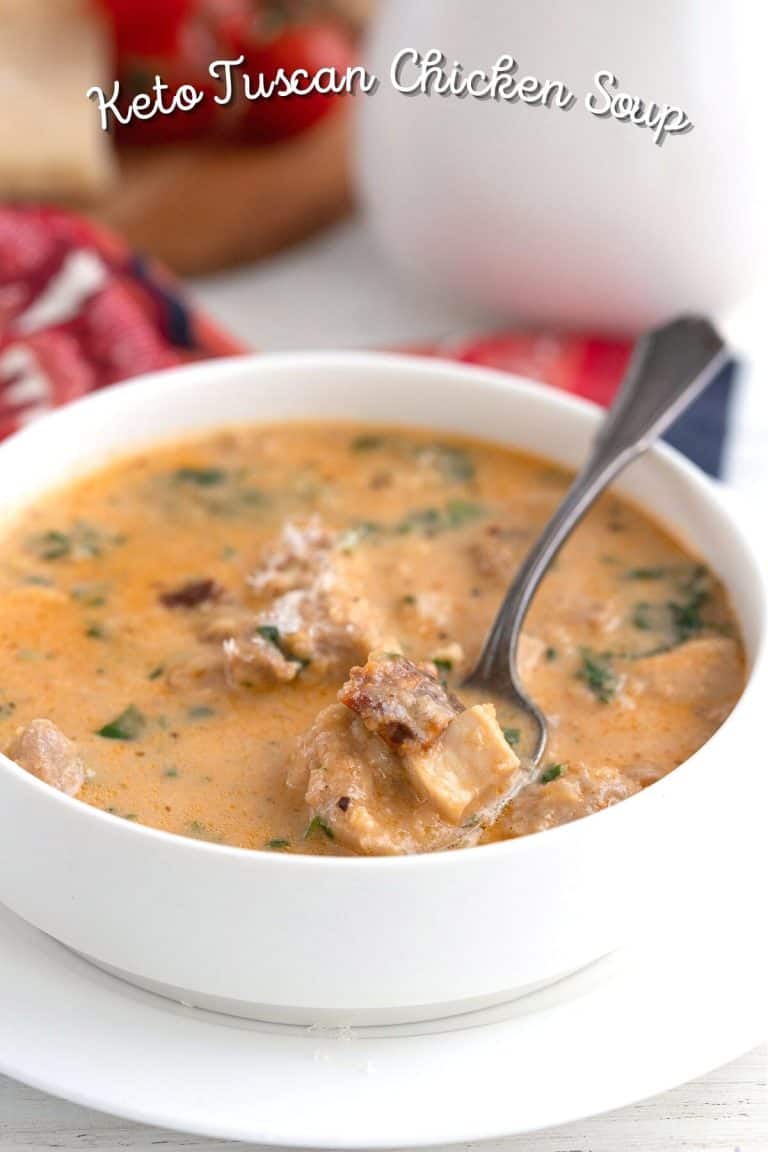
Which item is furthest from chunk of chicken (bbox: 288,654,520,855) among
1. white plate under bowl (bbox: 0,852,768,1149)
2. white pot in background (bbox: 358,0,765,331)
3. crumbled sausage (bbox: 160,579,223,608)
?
white pot in background (bbox: 358,0,765,331)

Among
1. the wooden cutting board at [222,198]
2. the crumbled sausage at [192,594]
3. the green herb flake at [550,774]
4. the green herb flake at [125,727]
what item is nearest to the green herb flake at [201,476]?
the crumbled sausage at [192,594]

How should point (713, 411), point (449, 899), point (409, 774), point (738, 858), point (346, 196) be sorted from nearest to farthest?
point (449, 899) < point (409, 774) < point (738, 858) < point (713, 411) < point (346, 196)

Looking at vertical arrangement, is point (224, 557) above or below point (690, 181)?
below

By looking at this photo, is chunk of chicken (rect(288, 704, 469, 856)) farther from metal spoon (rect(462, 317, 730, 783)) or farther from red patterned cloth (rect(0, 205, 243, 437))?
red patterned cloth (rect(0, 205, 243, 437))

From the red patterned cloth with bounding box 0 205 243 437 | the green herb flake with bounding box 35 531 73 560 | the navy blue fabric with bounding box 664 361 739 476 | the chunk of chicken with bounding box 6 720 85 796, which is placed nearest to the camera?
the chunk of chicken with bounding box 6 720 85 796

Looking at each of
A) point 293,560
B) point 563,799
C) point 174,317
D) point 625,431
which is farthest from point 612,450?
point 174,317

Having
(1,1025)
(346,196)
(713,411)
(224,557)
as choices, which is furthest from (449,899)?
(346,196)

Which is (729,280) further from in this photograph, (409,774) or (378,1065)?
(378,1065)

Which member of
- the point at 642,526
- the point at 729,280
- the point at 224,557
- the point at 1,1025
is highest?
the point at 729,280
